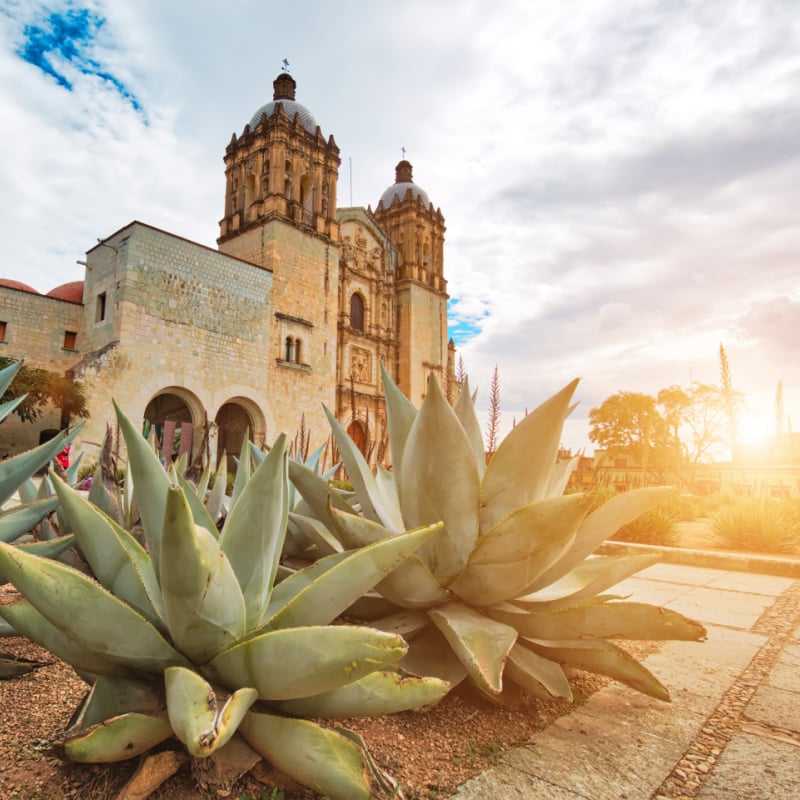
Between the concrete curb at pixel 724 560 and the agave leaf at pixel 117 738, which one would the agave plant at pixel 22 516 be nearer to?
the agave leaf at pixel 117 738

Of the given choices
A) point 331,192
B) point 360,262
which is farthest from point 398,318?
point 331,192

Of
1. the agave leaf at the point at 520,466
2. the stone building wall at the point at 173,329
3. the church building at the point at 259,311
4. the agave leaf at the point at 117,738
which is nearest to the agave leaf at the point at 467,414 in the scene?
the agave leaf at the point at 520,466

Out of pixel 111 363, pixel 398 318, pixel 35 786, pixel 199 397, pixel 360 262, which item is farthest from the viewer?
pixel 398 318

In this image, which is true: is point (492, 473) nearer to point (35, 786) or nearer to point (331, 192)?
point (35, 786)

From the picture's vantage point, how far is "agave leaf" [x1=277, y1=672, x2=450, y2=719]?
1.08m

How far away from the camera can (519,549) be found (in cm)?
144

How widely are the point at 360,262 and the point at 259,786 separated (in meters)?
26.3

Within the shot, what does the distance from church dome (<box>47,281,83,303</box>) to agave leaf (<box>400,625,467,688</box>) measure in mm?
20821

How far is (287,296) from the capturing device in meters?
20.9

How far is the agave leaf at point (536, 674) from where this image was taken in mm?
1473

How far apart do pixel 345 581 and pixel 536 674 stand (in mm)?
766

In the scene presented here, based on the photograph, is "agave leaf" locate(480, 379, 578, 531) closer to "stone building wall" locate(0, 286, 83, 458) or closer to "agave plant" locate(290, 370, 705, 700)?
"agave plant" locate(290, 370, 705, 700)

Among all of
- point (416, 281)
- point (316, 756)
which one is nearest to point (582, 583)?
point (316, 756)

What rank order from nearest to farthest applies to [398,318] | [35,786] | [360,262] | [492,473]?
[35,786] < [492,473] < [360,262] < [398,318]
